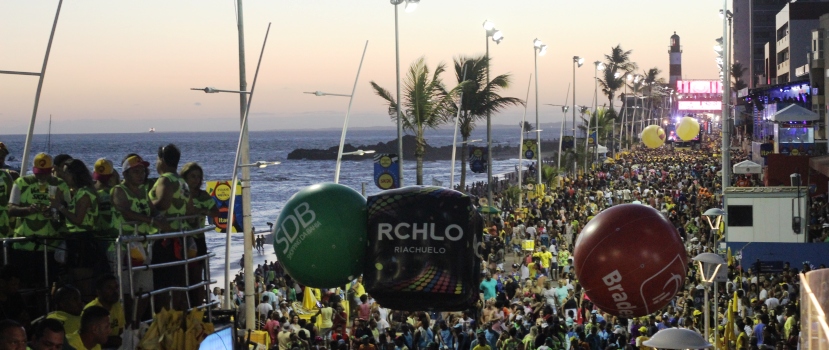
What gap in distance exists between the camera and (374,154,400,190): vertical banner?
26875 mm

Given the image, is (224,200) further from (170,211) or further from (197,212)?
(170,211)

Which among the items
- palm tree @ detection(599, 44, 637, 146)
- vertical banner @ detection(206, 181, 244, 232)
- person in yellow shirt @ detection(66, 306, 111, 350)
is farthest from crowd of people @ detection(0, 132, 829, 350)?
palm tree @ detection(599, 44, 637, 146)

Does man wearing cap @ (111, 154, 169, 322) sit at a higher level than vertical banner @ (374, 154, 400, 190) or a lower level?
higher

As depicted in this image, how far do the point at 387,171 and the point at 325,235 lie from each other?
59.9ft

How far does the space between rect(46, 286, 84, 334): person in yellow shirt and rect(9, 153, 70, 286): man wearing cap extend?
1.11 meters

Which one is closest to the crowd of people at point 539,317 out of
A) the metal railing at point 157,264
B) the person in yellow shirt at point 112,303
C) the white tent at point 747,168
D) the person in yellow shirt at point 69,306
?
the metal railing at point 157,264

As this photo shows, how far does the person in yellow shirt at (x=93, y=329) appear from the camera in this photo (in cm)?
663

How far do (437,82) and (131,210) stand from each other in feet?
70.9

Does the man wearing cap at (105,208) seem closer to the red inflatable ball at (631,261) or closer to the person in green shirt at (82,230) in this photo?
the person in green shirt at (82,230)

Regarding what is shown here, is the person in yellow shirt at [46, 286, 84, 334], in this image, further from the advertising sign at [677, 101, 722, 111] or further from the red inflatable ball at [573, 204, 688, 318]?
the advertising sign at [677, 101, 722, 111]

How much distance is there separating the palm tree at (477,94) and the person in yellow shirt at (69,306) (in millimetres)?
25323

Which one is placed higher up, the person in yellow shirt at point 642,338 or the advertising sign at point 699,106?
the advertising sign at point 699,106

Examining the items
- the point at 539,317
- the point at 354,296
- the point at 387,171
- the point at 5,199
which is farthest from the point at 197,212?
the point at 387,171

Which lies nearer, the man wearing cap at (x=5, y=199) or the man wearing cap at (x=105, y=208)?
the man wearing cap at (x=105, y=208)
